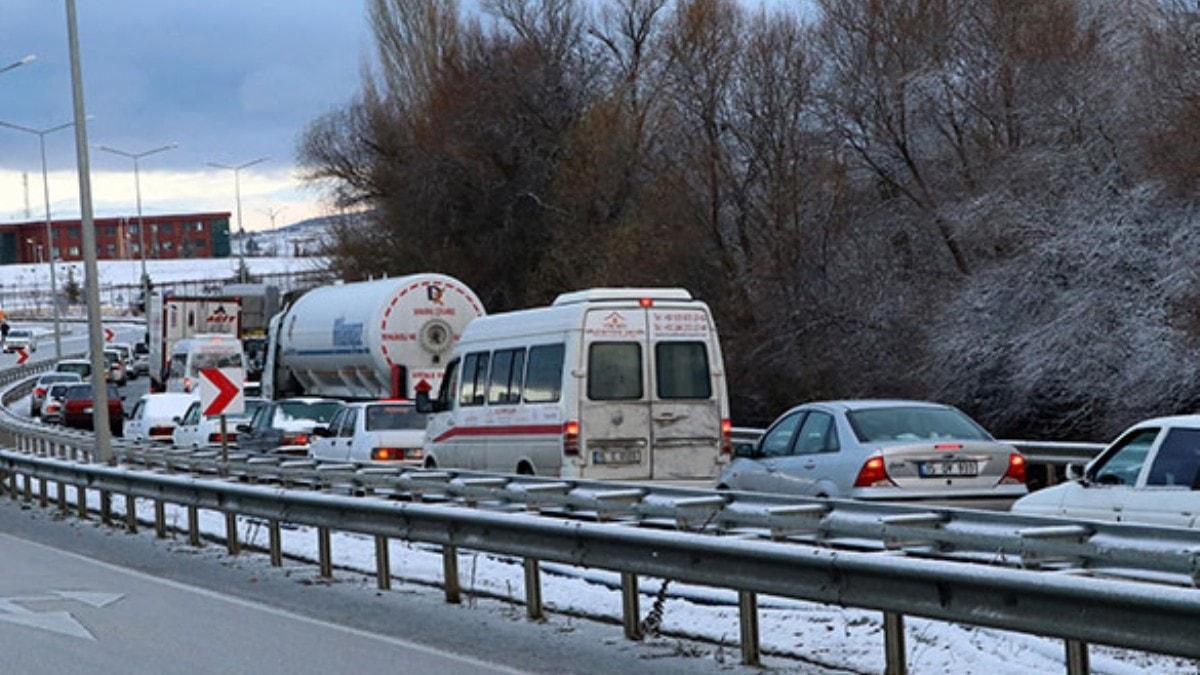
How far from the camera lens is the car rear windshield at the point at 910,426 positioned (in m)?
16.4

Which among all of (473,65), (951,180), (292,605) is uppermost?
(473,65)

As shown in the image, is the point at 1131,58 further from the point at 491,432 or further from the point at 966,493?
the point at 966,493

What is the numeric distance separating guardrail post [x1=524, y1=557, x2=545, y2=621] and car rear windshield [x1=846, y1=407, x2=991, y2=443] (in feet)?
15.7

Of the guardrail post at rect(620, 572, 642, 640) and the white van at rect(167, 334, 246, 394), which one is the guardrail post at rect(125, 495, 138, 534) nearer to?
the guardrail post at rect(620, 572, 642, 640)

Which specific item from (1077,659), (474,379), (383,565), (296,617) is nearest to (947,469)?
(383,565)

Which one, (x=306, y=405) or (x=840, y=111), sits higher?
(x=840, y=111)

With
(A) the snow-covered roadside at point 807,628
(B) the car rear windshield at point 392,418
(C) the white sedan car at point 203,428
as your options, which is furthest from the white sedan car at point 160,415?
(A) the snow-covered roadside at point 807,628

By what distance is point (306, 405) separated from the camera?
31969 millimetres

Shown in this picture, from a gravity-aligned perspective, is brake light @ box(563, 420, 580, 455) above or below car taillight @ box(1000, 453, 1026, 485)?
above

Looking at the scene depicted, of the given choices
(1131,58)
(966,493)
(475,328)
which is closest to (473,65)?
(1131,58)

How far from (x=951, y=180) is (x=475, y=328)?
648 inches

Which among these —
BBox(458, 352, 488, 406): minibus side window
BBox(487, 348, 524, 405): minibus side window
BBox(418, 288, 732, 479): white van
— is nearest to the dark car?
BBox(458, 352, 488, 406): minibus side window

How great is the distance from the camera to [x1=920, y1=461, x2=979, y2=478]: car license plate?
15.9m

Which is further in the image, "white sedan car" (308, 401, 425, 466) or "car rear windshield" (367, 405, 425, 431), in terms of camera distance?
"car rear windshield" (367, 405, 425, 431)
